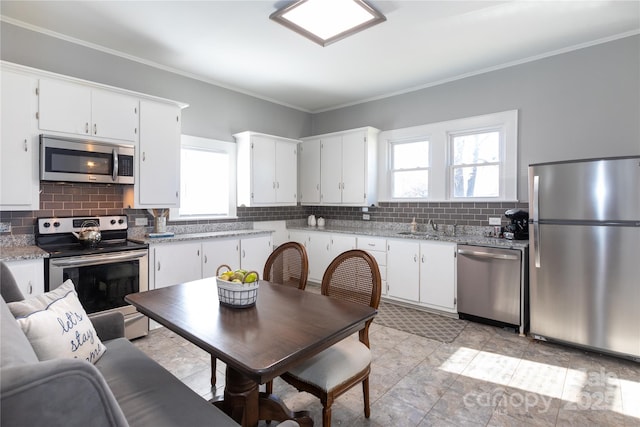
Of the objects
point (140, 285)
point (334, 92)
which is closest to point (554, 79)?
point (334, 92)

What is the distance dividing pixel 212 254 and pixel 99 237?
112cm

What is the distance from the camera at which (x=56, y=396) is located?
69 centimetres

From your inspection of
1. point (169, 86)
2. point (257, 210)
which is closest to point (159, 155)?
point (169, 86)

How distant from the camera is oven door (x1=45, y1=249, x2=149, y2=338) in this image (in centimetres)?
268

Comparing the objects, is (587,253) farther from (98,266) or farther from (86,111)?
(86,111)

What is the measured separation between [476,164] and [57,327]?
4.26 m

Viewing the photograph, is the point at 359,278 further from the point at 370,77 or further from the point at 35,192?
the point at 370,77

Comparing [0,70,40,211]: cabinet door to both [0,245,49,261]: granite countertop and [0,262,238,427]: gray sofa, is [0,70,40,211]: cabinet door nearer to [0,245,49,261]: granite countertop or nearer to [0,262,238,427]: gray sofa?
[0,245,49,261]: granite countertop

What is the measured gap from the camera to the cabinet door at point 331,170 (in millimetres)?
5105

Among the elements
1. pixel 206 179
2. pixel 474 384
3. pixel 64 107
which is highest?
pixel 64 107

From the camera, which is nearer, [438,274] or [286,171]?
[438,274]

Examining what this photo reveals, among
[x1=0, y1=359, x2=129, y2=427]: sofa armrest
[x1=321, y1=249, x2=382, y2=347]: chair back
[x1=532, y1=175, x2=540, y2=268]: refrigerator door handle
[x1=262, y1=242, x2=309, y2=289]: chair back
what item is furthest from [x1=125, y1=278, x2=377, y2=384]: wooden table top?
[x1=532, y1=175, x2=540, y2=268]: refrigerator door handle

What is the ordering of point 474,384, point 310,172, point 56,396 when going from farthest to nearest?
point 310,172 → point 474,384 → point 56,396

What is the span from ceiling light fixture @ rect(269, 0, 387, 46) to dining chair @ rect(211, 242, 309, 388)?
6.01ft
